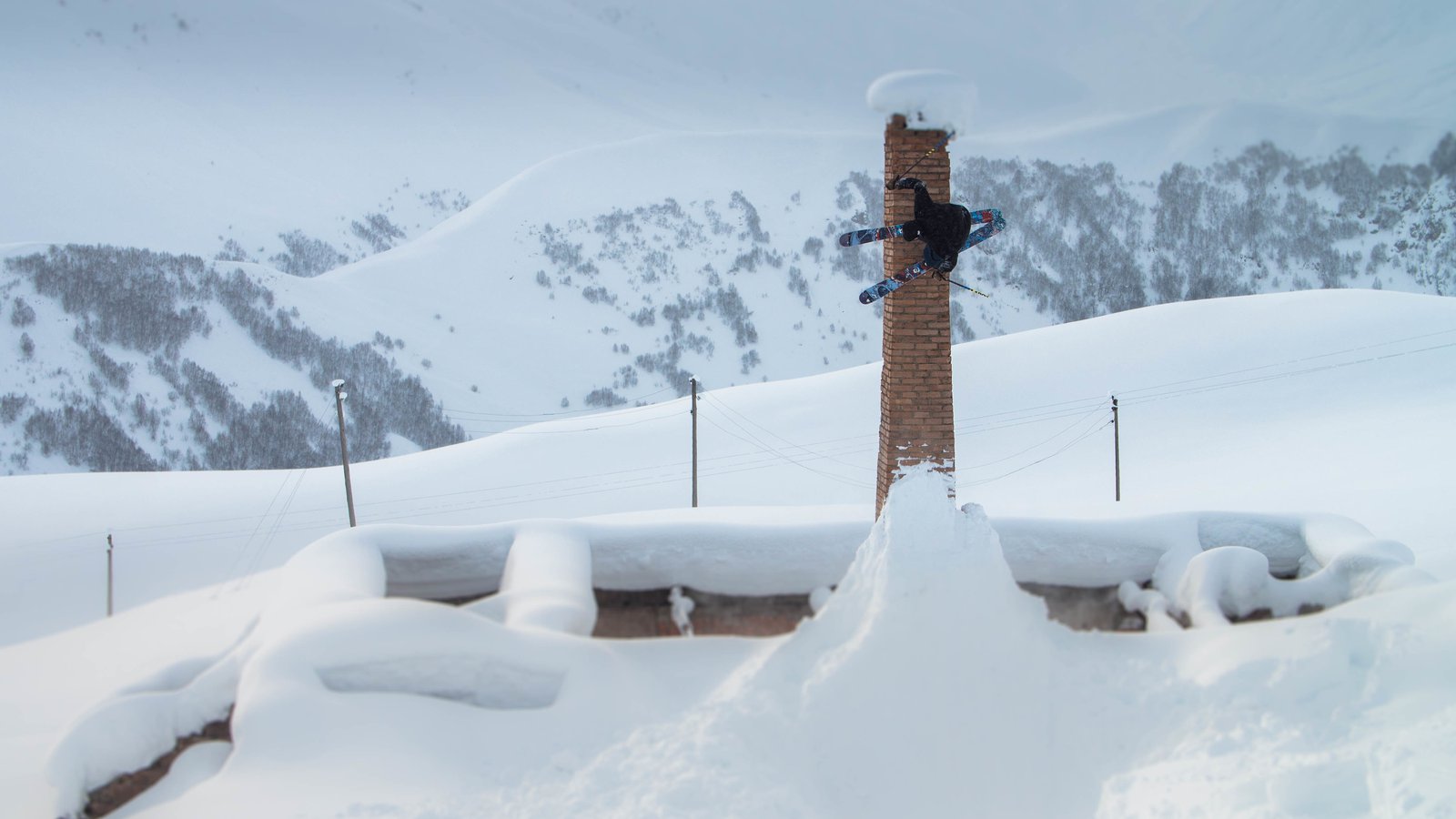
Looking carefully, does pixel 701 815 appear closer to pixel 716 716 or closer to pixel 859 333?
pixel 716 716

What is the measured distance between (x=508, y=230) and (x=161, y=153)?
26610mm

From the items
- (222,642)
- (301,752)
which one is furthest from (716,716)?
(222,642)

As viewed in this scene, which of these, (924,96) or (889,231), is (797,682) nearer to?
(889,231)

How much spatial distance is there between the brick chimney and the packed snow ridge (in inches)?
70.3

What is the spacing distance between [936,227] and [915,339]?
0.88m

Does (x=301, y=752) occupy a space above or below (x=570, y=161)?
below

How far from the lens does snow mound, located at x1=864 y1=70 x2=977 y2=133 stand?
22.6ft

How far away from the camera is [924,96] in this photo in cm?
691

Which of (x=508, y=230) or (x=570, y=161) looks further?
(x=570, y=161)

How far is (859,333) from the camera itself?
44.2 meters

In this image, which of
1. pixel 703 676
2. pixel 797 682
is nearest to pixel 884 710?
pixel 797 682

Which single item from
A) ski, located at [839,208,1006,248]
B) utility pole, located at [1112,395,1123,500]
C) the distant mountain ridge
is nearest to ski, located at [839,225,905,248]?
ski, located at [839,208,1006,248]

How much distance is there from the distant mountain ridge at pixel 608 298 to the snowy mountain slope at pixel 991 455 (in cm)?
1144

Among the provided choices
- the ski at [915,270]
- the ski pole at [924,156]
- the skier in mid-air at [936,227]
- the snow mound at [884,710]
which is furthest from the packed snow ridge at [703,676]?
the ski pole at [924,156]
